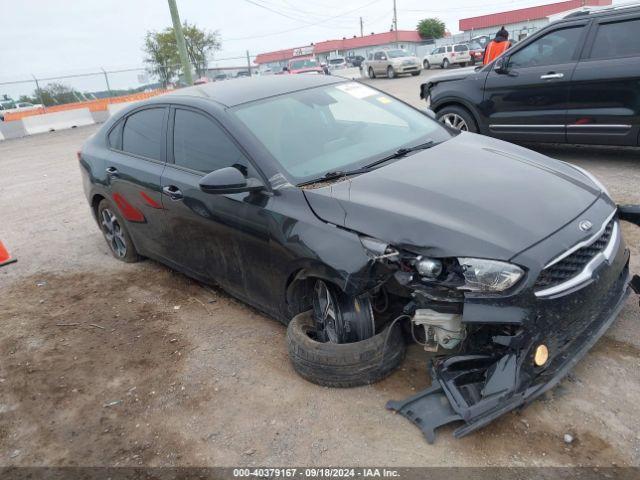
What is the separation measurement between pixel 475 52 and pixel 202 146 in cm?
3105

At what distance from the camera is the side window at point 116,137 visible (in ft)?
15.7

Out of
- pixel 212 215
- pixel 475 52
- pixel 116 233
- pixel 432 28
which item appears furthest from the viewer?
pixel 432 28

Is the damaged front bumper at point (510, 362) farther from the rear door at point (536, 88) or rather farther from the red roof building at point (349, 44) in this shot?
the red roof building at point (349, 44)

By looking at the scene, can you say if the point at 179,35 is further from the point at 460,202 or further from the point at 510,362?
the point at 510,362

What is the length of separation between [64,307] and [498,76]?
5.87 meters

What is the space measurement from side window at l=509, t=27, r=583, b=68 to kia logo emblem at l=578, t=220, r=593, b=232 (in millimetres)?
4446

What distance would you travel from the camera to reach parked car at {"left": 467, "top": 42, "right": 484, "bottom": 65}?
31.0 meters

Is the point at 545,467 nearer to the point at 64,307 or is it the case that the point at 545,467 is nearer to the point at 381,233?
the point at 381,233

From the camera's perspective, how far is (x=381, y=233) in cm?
270

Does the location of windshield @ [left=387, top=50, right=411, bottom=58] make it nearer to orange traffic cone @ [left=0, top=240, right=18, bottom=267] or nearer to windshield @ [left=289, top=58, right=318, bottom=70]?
windshield @ [left=289, top=58, right=318, bottom=70]

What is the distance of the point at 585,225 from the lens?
2.67m

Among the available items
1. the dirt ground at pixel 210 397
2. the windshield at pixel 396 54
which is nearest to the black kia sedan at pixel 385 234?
the dirt ground at pixel 210 397

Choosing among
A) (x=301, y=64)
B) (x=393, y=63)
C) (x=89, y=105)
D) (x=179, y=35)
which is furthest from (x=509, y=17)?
(x=179, y=35)

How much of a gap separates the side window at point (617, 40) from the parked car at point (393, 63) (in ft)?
79.3
